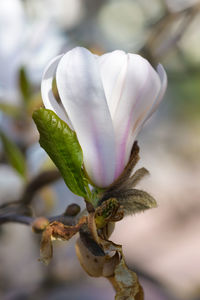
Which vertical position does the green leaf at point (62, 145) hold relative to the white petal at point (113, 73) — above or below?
below

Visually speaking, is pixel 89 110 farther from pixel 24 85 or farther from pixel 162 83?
pixel 24 85

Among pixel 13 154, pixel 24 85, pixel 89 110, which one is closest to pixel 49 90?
pixel 89 110

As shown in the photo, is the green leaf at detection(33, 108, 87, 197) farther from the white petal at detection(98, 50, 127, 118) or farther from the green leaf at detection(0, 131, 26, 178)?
the green leaf at detection(0, 131, 26, 178)

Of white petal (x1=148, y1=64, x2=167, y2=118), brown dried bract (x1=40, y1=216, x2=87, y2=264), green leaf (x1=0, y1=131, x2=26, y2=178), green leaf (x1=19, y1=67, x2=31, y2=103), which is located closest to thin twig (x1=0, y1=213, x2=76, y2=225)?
brown dried bract (x1=40, y1=216, x2=87, y2=264)

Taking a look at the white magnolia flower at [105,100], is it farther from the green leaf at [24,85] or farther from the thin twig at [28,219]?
the green leaf at [24,85]

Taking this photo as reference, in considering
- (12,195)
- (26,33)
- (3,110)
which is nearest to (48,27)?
(26,33)

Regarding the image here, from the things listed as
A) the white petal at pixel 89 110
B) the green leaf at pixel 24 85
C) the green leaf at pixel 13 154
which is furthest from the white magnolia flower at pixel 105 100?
the green leaf at pixel 24 85

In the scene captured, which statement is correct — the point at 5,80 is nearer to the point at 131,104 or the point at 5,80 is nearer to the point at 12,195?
the point at 12,195
